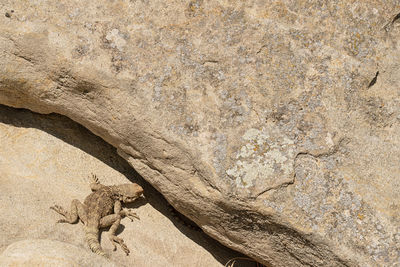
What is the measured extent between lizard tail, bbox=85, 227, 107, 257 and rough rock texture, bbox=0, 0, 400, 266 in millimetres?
891

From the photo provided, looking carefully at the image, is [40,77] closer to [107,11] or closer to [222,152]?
[107,11]

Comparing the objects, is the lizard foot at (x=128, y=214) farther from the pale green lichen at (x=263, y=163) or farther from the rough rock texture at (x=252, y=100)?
the pale green lichen at (x=263, y=163)

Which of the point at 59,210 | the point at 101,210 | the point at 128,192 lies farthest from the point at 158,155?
the point at 59,210

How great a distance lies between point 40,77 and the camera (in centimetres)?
425

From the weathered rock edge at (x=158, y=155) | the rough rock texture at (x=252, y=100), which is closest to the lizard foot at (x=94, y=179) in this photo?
the weathered rock edge at (x=158, y=155)

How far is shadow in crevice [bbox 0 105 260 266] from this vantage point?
494 centimetres

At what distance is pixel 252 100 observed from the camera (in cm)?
395

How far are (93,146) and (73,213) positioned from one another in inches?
34.4

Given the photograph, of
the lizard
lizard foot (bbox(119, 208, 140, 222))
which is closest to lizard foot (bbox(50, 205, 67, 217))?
the lizard

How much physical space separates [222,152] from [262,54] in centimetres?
98

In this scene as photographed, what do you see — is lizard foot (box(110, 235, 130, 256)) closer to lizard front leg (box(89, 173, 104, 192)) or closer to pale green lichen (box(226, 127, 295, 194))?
lizard front leg (box(89, 173, 104, 192))

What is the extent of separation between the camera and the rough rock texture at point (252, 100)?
3.79 metres

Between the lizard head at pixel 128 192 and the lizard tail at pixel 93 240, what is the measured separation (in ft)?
1.67

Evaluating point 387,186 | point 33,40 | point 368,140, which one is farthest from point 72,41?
point 387,186
